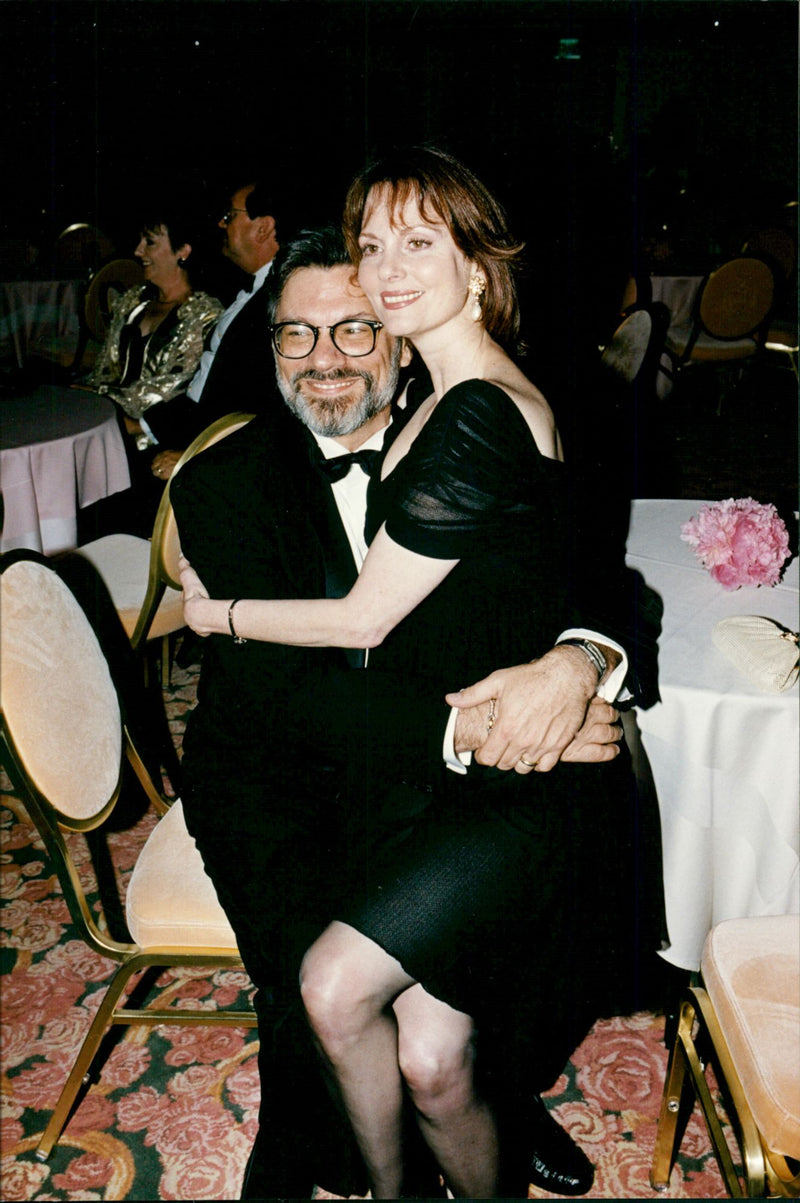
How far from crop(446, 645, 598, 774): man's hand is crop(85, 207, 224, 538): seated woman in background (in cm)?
259

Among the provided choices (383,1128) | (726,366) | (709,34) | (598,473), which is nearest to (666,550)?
(383,1128)

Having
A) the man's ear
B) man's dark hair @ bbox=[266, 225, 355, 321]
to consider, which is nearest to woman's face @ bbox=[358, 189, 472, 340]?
man's dark hair @ bbox=[266, 225, 355, 321]

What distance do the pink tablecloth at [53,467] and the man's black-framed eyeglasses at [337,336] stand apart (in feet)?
5.07

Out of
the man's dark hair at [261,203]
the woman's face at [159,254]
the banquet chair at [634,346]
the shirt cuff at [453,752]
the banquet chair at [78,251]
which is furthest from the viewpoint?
the banquet chair at [78,251]

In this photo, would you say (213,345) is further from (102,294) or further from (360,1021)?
(360,1021)

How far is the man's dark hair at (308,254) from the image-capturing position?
1.68 metres

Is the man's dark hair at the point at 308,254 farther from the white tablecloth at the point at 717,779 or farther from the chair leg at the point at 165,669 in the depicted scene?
the chair leg at the point at 165,669

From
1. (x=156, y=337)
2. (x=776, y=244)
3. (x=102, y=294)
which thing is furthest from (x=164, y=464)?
(x=776, y=244)

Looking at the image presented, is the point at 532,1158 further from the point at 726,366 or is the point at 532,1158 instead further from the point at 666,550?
the point at 726,366

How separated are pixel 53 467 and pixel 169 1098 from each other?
80.7 inches

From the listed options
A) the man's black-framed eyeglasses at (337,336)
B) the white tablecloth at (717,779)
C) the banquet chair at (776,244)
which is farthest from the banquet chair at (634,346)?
the banquet chair at (776,244)

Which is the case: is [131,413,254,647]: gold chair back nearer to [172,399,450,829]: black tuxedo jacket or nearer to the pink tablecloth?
[172,399,450,829]: black tuxedo jacket

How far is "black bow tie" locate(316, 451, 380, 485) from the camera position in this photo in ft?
5.59

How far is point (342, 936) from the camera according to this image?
4.28ft
